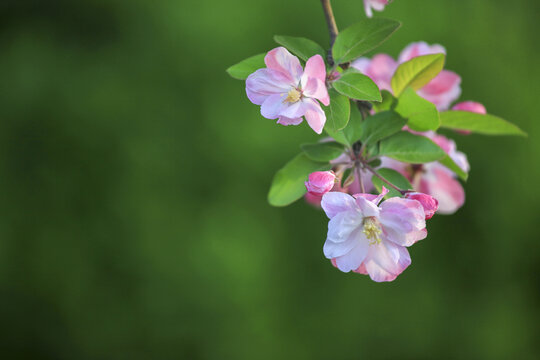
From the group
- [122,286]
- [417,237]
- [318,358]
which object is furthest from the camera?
[318,358]

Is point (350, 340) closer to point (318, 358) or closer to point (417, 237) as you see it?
point (318, 358)

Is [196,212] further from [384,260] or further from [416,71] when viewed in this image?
[384,260]

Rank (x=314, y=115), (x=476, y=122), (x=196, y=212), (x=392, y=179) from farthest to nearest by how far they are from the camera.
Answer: (x=196, y=212) → (x=476, y=122) → (x=392, y=179) → (x=314, y=115)

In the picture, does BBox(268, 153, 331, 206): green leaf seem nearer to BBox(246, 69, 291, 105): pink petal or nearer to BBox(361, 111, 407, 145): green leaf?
BBox(361, 111, 407, 145): green leaf

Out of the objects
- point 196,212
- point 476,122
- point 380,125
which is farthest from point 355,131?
point 196,212

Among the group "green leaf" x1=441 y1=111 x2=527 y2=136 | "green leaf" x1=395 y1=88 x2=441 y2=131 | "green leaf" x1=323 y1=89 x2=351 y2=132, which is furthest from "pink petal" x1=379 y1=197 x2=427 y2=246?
"green leaf" x1=441 y1=111 x2=527 y2=136

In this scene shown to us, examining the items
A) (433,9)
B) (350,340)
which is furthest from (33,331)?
(433,9)

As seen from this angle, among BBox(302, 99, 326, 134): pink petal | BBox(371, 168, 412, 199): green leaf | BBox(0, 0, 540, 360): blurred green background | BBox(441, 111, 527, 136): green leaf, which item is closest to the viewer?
BBox(302, 99, 326, 134): pink petal
